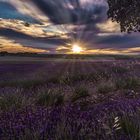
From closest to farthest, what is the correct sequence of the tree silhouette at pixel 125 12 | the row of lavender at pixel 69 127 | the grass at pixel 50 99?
the row of lavender at pixel 69 127, the grass at pixel 50 99, the tree silhouette at pixel 125 12

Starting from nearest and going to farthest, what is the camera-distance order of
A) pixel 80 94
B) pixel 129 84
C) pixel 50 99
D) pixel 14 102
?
1. pixel 14 102
2. pixel 50 99
3. pixel 80 94
4. pixel 129 84

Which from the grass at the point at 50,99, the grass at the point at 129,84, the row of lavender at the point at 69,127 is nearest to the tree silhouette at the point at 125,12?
the grass at the point at 129,84

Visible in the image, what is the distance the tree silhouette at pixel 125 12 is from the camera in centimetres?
A: 2297

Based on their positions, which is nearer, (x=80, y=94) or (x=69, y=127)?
(x=69, y=127)

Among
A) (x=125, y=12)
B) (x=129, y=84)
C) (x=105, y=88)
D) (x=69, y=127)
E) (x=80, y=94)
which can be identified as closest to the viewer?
(x=69, y=127)

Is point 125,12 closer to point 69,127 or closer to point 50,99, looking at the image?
point 50,99

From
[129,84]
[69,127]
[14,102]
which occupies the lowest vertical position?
[129,84]

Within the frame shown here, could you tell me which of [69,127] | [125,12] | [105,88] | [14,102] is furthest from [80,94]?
[125,12]

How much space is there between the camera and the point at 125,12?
23875 mm

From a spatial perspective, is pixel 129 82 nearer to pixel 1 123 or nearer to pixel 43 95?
pixel 43 95

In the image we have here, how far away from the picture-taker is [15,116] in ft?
19.5

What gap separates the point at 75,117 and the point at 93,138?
897 mm

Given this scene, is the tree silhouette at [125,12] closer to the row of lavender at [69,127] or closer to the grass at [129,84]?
the grass at [129,84]

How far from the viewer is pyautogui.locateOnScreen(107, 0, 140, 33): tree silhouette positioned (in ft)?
75.4
